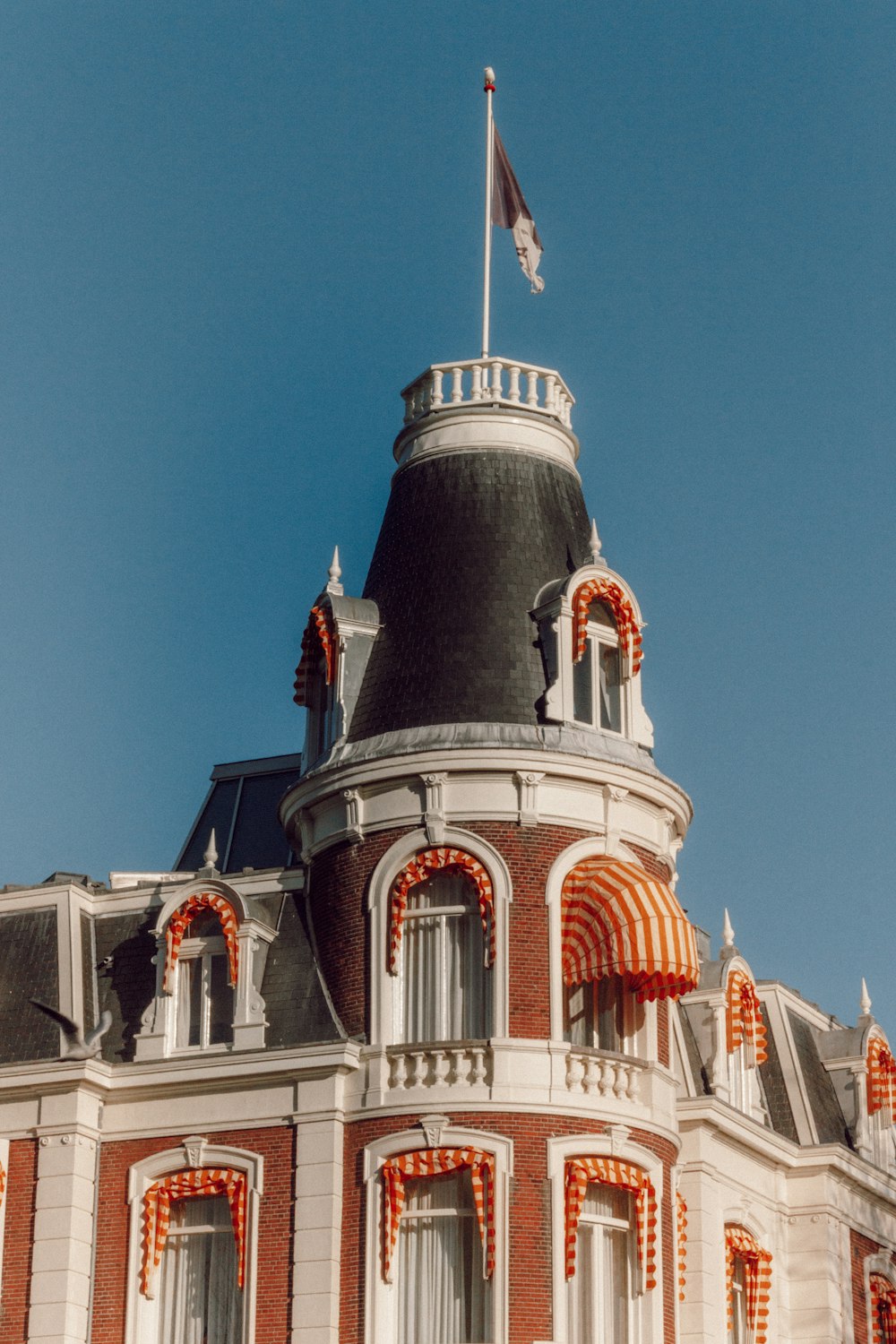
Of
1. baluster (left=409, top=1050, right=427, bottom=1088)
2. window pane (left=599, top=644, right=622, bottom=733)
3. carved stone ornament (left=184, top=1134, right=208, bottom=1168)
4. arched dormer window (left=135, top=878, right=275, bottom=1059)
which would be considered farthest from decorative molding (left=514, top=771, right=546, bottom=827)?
carved stone ornament (left=184, top=1134, right=208, bottom=1168)

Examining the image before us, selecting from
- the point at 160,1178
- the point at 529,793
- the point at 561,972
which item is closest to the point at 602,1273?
the point at 561,972

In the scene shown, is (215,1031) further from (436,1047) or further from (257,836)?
(257,836)

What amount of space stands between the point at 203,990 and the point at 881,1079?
50.6 feet

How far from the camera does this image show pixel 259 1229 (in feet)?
125

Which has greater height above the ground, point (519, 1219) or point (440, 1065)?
point (440, 1065)

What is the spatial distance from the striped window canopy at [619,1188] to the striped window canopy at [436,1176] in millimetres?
1226

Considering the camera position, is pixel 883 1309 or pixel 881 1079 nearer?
pixel 883 1309

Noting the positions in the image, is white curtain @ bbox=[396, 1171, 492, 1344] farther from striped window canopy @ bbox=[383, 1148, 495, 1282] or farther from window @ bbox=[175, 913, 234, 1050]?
window @ bbox=[175, 913, 234, 1050]

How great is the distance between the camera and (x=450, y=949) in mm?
39188

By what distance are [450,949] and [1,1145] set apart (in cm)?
815

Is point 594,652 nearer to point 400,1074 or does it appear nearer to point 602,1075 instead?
point 602,1075

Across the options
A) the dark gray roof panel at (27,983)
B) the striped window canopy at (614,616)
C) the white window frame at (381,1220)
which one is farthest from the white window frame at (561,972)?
the dark gray roof panel at (27,983)

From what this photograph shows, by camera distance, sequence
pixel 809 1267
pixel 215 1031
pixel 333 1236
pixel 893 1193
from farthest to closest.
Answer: pixel 893 1193 → pixel 809 1267 → pixel 215 1031 → pixel 333 1236

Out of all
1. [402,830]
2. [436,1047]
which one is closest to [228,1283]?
[436,1047]
